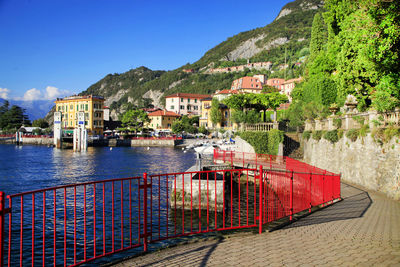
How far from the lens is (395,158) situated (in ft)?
48.3

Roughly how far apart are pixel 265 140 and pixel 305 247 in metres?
26.8

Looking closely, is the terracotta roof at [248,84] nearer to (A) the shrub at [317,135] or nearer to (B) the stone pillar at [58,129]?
(B) the stone pillar at [58,129]

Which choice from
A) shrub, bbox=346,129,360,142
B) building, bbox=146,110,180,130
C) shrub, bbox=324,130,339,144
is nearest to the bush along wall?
shrub, bbox=324,130,339,144

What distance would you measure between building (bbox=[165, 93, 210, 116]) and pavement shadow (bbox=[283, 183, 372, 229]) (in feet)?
376

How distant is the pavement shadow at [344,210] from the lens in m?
9.88

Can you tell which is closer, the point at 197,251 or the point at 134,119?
the point at 197,251

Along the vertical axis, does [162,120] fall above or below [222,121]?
above

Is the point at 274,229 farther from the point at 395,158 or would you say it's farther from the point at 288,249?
the point at 395,158

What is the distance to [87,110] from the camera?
98750 millimetres

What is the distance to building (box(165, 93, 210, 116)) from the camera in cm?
12900

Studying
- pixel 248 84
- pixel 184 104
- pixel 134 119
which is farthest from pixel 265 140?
pixel 248 84

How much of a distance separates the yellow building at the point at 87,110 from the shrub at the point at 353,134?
87.8 m

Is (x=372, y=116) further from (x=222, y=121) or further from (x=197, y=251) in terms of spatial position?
(x=222, y=121)

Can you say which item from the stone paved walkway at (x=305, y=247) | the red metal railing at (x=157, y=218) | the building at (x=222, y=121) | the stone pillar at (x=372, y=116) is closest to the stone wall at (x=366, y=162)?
the stone pillar at (x=372, y=116)
